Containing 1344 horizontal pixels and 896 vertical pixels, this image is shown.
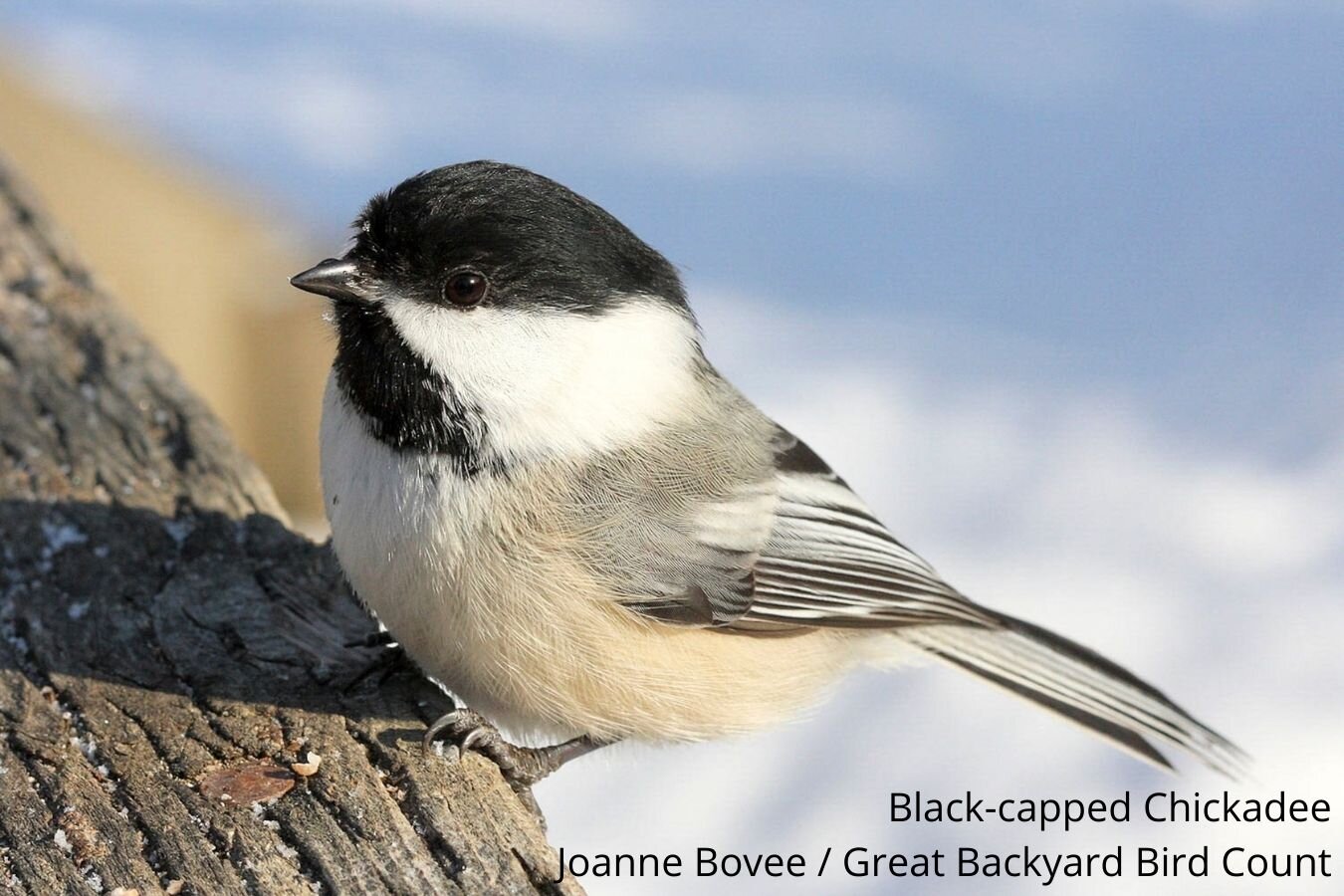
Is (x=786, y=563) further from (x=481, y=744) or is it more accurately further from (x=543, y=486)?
(x=481, y=744)

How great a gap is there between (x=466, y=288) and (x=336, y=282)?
193mm

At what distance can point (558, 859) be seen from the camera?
1707 mm

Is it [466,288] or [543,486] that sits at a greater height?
[466,288]

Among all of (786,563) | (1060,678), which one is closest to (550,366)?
(786,563)

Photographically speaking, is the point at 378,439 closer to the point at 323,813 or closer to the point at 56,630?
the point at 323,813

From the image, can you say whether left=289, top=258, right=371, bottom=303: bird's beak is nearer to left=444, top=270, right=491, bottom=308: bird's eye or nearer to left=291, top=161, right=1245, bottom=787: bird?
left=291, top=161, right=1245, bottom=787: bird

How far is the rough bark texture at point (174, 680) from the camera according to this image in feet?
5.49

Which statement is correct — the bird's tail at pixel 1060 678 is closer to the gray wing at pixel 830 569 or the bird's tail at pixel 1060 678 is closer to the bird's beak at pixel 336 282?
the gray wing at pixel 830 569

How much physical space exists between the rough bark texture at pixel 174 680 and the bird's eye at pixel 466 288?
604 mm

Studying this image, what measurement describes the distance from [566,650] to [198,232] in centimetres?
407

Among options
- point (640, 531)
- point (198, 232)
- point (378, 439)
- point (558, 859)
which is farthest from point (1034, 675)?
point (198, 232)

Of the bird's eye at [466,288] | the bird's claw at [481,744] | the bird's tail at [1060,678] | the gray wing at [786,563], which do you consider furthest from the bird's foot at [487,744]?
the bird's tail at [1060,678]

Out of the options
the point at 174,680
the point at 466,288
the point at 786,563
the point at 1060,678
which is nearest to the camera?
the point at 466,288

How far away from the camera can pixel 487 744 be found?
1905 millimetres
